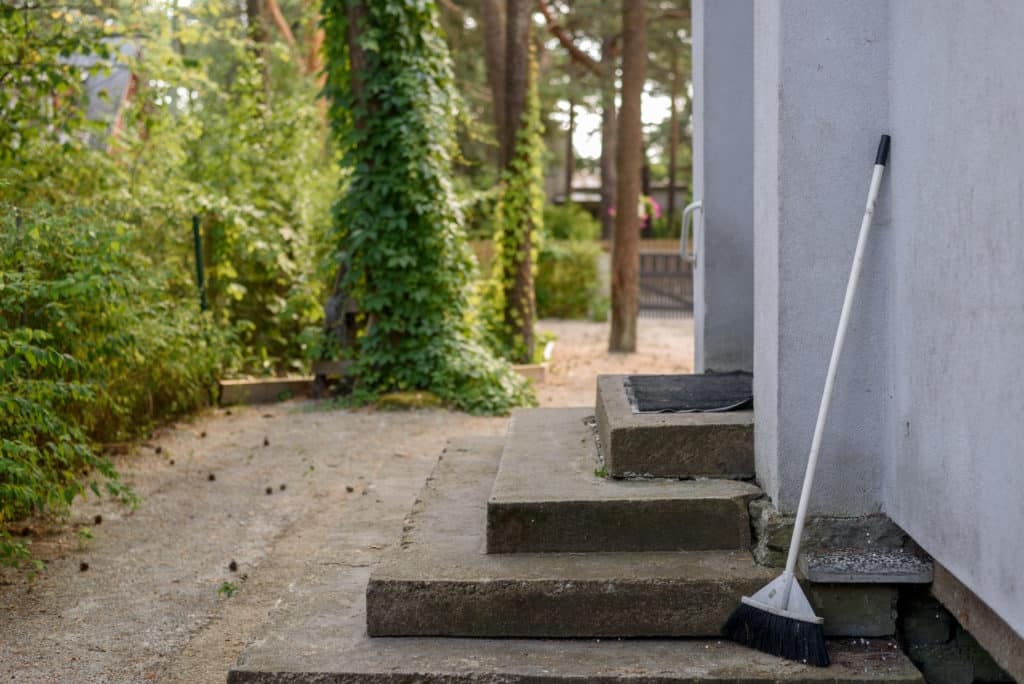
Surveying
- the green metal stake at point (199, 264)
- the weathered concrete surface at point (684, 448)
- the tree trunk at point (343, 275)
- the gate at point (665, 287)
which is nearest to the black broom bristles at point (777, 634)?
the weathered concrete surface at point (684, 448)

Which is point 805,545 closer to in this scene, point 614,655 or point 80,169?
point 614,655

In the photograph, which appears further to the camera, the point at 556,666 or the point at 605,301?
the point at 605,301

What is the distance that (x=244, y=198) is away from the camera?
11.0m

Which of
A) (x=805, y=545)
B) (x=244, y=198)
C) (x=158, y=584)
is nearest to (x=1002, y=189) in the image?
(x=805, y=545)

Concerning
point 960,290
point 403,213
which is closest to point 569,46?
point 403,213

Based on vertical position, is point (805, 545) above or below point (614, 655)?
above

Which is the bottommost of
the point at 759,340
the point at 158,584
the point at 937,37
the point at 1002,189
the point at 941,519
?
the point at 158,584

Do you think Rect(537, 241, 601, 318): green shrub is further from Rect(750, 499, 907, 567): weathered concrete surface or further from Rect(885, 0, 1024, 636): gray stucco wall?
Rect(885, 0, 1024, 636): gray stucco wall

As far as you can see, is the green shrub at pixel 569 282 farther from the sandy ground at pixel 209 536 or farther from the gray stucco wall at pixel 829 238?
the gray stucco wall at pixel 829 238

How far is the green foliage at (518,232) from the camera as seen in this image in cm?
1272

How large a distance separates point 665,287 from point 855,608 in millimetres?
21850

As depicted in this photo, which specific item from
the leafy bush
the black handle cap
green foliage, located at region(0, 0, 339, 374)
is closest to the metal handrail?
the black handle cap

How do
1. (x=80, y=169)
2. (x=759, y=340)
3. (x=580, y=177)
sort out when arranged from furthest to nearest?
(x=580, y=177) → (x=80, y=169) → (x=759, y=340)

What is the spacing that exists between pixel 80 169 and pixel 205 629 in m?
4.87
